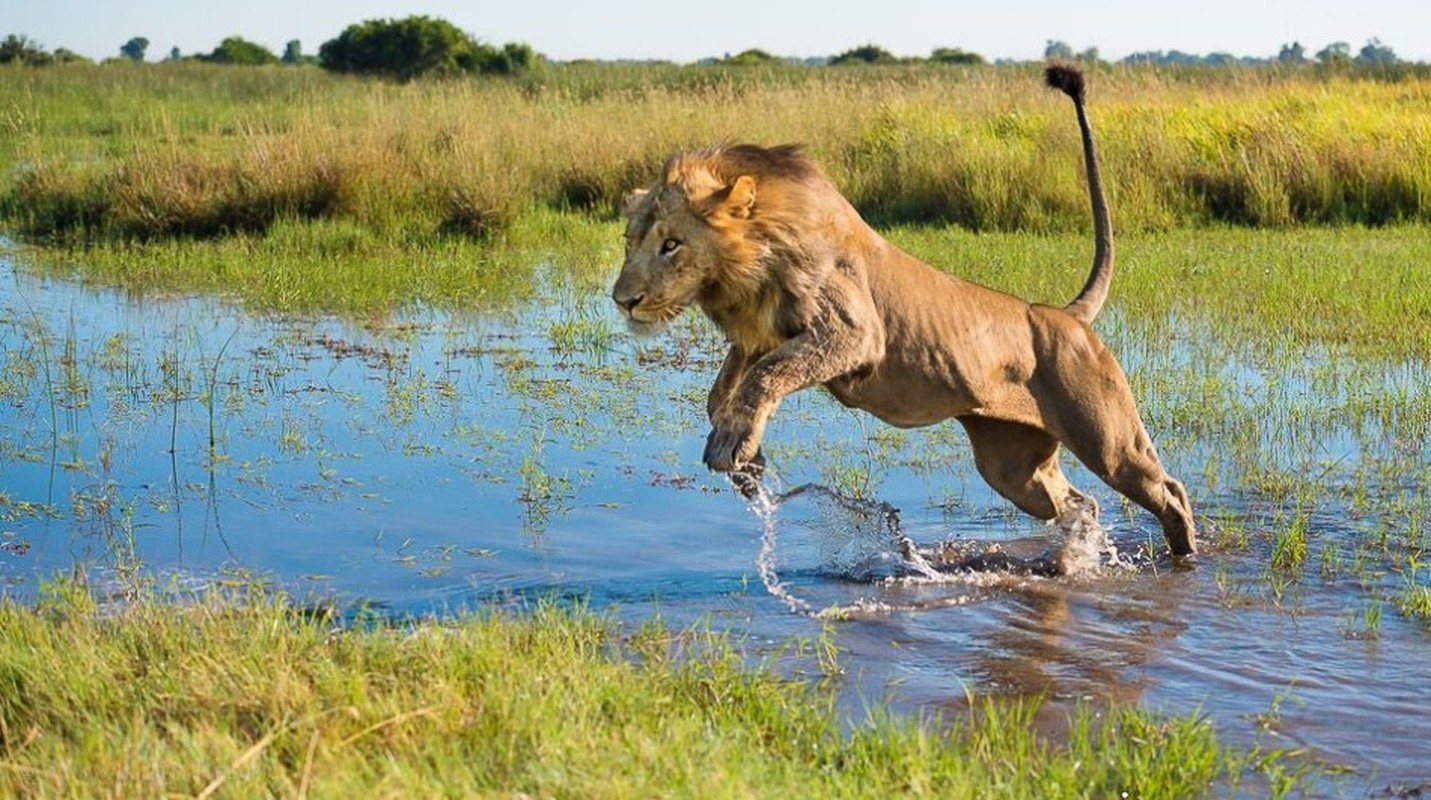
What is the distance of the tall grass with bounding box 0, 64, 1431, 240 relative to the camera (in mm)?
15602

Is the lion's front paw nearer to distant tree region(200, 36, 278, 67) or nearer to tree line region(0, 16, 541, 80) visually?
tree line region(0, 16, 541, 80)

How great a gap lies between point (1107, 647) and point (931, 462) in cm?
265

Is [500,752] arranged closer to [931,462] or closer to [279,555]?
[279,555]

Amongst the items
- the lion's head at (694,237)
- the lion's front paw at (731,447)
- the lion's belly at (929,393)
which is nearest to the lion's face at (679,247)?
the lion's head at (694,237)

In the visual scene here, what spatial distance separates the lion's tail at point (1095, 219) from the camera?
7.15 m

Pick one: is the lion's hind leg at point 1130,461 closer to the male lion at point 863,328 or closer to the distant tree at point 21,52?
the male lion at point 863,328

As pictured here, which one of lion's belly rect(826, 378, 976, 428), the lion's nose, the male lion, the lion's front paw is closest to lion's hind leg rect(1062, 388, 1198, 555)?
the male lion

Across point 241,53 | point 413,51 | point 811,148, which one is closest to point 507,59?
point 413,51

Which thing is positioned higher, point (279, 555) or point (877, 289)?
point (877, 289)

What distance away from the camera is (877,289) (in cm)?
656

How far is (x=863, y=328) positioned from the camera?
6371 millimetres

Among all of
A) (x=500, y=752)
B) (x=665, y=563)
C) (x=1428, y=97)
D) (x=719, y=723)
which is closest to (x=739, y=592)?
(x=665, y=563)

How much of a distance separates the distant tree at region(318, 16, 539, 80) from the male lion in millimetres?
38948

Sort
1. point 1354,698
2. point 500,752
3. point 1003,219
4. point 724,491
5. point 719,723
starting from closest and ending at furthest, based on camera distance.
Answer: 1. point 500,752
2. point 719,723
3. point 1354,698
4. point 724,491
5. point 1003,219
